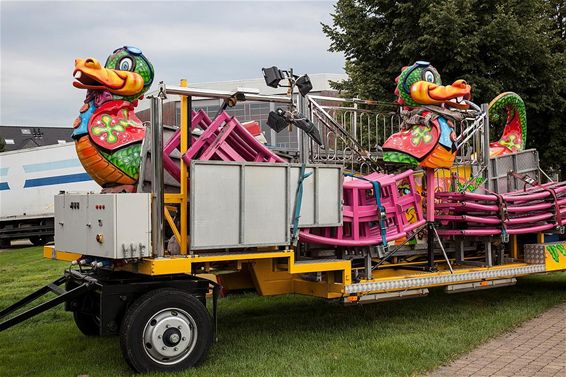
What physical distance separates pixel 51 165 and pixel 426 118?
676 inches

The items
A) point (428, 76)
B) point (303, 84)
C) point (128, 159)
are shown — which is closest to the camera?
point (128, 159)

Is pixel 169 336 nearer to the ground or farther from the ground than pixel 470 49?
nearer to the ground

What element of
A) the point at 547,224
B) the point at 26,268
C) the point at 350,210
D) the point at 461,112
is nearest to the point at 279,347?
the point at 350,210

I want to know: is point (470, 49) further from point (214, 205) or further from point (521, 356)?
point (214, 205)

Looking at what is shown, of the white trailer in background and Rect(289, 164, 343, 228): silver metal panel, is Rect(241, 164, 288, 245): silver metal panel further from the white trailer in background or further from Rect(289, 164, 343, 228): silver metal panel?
the white trailer in background

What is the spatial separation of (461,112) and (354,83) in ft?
28.0

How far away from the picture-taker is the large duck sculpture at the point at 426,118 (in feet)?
26.1

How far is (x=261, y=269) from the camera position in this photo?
693 centimetres

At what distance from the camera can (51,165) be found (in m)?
22.4

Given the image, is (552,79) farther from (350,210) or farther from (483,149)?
(350,210)

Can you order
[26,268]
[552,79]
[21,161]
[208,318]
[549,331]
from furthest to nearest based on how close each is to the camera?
1. [21,161]
2. [552,79]
3. [26,268]
4. [549,331]
5. [208,318]

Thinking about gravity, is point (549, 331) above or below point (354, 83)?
below

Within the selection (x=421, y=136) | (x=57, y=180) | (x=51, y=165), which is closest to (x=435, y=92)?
(x=421, y=136)

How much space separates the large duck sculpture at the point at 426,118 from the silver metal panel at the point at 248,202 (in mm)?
1636
